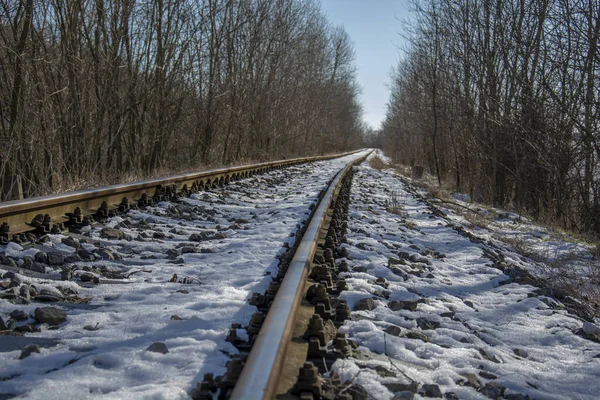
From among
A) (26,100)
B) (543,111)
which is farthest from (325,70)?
(26,100)

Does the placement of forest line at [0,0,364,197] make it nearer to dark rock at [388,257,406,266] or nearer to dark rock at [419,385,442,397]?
dark rock at [388,257,406,266]

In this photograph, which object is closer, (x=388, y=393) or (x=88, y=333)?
(x=388, y=393)

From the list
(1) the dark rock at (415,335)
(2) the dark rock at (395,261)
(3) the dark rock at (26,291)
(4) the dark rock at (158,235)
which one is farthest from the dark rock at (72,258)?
(2) the dark rock at (395,261)

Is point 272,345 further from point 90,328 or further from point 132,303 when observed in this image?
point 132,303

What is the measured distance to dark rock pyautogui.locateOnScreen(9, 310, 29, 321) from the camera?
2.81m

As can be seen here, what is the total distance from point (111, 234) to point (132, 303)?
2.02 meters

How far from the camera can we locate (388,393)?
2.26m

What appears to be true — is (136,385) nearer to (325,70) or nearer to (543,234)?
(543,234)

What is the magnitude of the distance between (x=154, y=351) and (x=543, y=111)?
11.4 metres

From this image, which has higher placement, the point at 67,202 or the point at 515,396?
the point at 67,202

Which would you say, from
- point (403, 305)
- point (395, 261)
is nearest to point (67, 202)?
point (395, 261)

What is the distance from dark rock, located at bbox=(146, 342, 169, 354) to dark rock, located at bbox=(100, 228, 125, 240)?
2.81 meters

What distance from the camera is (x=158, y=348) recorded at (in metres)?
2.45

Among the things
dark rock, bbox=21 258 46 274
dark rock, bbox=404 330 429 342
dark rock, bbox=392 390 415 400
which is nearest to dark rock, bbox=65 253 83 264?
dark rock, bbox=21 258 46 274
